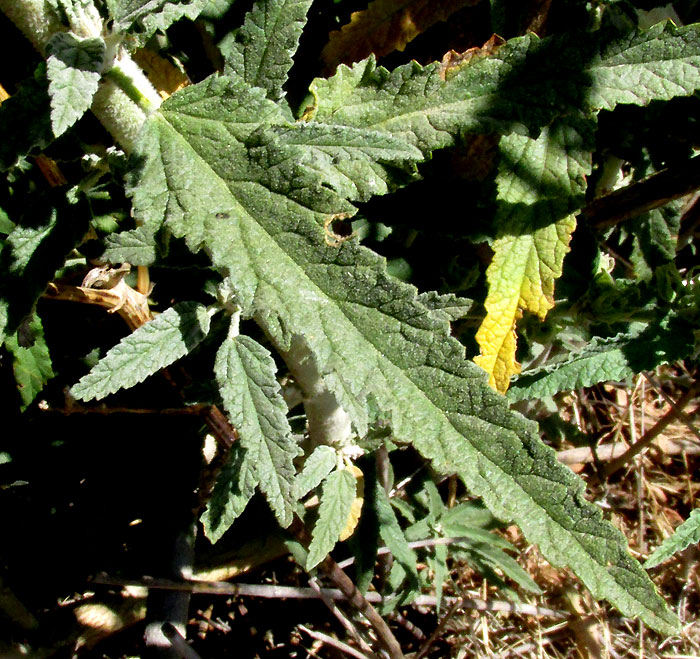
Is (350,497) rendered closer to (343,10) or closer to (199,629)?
(199,629)

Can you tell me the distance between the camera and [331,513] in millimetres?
1479

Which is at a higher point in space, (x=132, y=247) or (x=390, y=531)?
(x=132, y=247)

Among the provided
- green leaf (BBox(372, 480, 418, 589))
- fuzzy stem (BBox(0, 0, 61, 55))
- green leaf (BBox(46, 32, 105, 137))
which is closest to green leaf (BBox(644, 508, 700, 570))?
green leaf (BBox(372, 480, 418, 589))

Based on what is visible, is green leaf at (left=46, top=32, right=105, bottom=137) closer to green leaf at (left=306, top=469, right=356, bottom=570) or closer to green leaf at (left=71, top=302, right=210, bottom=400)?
green leaf at (left=71, top=302, right=210, bottom=400)

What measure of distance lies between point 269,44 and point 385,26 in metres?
0.50

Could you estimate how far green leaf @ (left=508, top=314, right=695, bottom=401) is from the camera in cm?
160

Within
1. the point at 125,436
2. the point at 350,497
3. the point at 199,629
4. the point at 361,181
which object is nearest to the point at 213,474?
the point at 125,436

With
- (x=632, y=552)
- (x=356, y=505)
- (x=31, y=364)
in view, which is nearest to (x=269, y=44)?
(x=31, y=364)

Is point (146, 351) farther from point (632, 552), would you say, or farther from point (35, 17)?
point (632, 552)

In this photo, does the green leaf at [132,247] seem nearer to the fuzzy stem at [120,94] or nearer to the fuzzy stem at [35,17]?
the fuzzy stem at [120,94]

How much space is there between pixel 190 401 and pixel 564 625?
149 centimetres

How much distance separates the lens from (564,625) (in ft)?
7.48

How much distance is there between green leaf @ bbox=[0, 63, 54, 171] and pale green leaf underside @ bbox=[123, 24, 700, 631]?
163 mm

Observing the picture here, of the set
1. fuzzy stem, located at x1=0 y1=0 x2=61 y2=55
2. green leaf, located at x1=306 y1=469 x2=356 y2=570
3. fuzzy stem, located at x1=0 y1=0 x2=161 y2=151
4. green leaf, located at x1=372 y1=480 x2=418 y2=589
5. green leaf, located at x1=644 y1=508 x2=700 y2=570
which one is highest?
fuzzy stem, located at x1=0 y1=0 x2=61 y2=55
